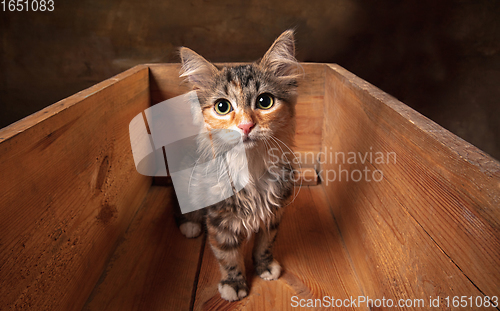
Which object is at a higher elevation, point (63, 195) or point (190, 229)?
point (63, 195)

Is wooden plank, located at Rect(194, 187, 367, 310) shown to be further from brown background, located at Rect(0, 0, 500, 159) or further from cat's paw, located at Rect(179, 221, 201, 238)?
brown background, located at Rect(0, 0, 500, 159)

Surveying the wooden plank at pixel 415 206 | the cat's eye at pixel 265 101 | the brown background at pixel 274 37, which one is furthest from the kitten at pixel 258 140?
the brown background at pixel 274 37

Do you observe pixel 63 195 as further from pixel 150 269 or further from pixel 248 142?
pixel 248 142

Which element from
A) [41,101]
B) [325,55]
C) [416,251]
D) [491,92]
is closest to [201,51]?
[325,55]

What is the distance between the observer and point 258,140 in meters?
0.97

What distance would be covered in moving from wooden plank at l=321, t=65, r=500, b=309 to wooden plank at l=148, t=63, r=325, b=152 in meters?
0.32

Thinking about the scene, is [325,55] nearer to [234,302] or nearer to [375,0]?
[375,0]

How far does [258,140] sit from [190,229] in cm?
65

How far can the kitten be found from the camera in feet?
3.32

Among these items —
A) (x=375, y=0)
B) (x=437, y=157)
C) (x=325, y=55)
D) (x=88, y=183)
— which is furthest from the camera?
(x=325, y=55)

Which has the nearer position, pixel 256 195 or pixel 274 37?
pixel 256 195

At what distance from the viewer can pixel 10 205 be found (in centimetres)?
69

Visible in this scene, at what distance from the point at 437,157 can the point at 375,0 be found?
4.68 feet

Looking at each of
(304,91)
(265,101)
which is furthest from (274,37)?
(265,101)
